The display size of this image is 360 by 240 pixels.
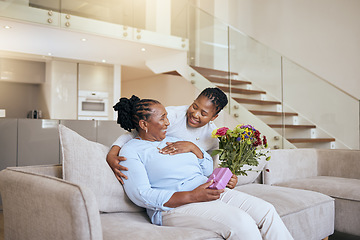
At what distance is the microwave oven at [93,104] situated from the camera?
6961 mm

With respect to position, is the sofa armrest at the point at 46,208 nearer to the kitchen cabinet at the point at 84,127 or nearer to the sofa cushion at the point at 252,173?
the sofa cushion at the point at 252,173

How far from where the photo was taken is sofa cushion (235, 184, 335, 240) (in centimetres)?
210

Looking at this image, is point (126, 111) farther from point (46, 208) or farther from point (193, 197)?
point (46, 208)

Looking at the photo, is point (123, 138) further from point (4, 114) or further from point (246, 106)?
point (4, 114)

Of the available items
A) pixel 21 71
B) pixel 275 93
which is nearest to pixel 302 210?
pixel 275 93

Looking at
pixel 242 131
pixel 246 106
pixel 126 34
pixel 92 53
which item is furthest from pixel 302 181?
pixel 92 53

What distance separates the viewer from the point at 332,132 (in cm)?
484

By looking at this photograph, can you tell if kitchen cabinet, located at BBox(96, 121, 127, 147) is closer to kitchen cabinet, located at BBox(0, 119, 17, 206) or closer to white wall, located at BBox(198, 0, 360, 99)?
kitchen cabinet, located at BBox(0, 119, 17, 206)

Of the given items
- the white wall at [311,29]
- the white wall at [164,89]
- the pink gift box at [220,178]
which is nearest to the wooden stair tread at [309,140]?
the white wall at [311,29]

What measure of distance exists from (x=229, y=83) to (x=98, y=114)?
2927 mm

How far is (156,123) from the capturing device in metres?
1.82

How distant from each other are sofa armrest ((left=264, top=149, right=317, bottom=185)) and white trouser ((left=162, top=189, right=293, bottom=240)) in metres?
1.19

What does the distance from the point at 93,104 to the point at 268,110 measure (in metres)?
3.50

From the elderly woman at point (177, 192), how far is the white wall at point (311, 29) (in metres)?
4.71
